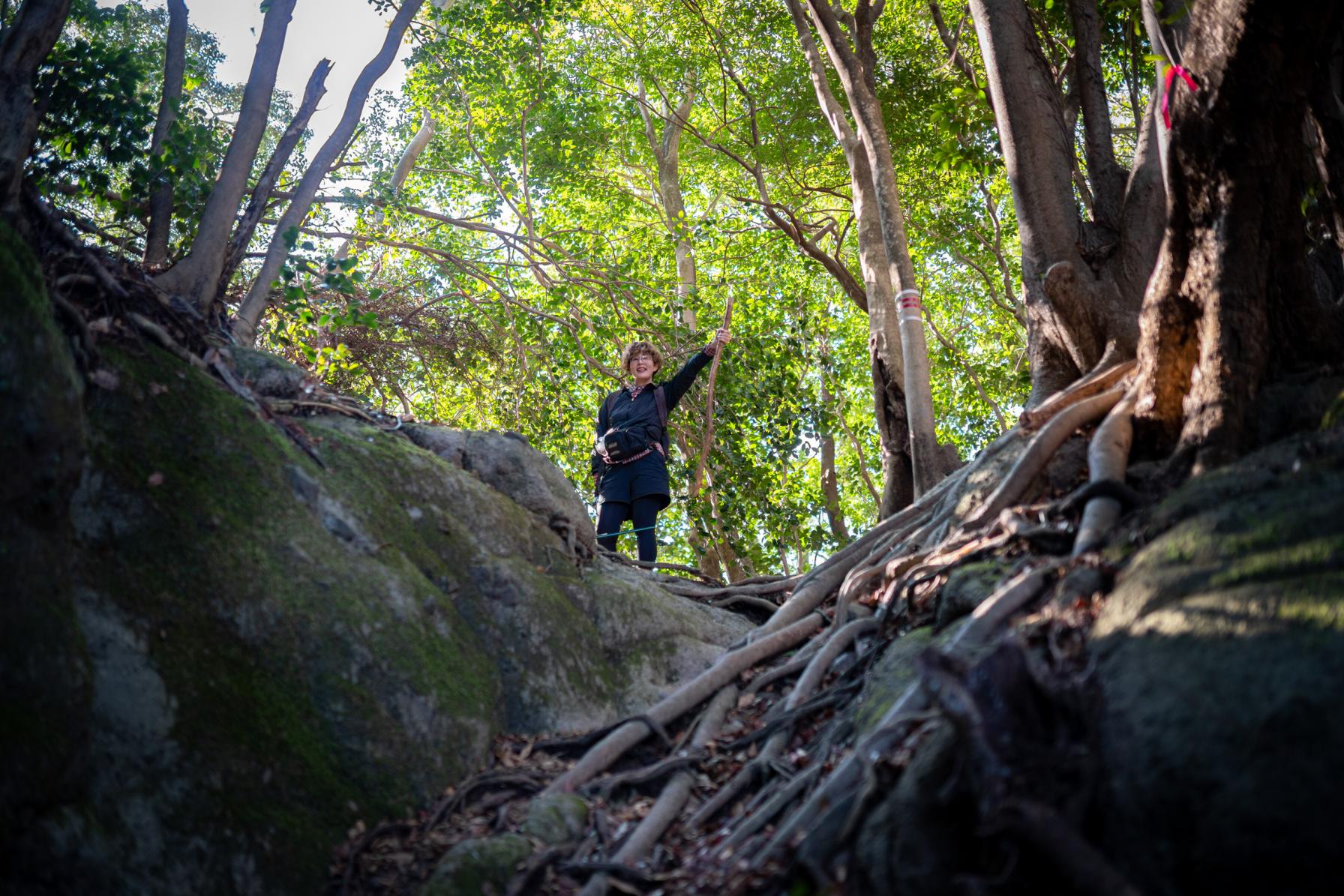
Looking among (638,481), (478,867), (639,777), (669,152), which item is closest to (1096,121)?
(638,481)

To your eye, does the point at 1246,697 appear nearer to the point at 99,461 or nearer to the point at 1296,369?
the point at 1296,369

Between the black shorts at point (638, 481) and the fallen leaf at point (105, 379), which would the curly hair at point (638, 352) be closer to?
the black shorts at point (638, 481)

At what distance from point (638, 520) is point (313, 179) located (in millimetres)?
3270

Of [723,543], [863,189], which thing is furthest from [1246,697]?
[723,543]

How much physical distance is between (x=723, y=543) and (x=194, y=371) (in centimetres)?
634

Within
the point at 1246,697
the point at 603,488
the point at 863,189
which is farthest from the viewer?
the point at 863,189

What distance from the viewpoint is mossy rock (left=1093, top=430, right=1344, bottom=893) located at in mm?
1928

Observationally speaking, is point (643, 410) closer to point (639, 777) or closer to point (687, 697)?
point (687, 697)

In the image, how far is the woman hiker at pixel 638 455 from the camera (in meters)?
7.11

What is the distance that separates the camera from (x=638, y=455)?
7.12m

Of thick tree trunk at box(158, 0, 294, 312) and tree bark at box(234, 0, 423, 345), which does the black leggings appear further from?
thick tree trunk at box(158, 0, 294, 312)

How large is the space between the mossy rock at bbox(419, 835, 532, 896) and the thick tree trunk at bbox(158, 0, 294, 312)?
3.64 m

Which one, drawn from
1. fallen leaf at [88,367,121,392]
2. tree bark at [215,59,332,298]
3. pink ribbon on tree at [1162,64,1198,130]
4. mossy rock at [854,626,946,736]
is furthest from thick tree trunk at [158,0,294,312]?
pink ribbon on tree at [1162,64,1198,130]

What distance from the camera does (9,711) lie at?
253cm
